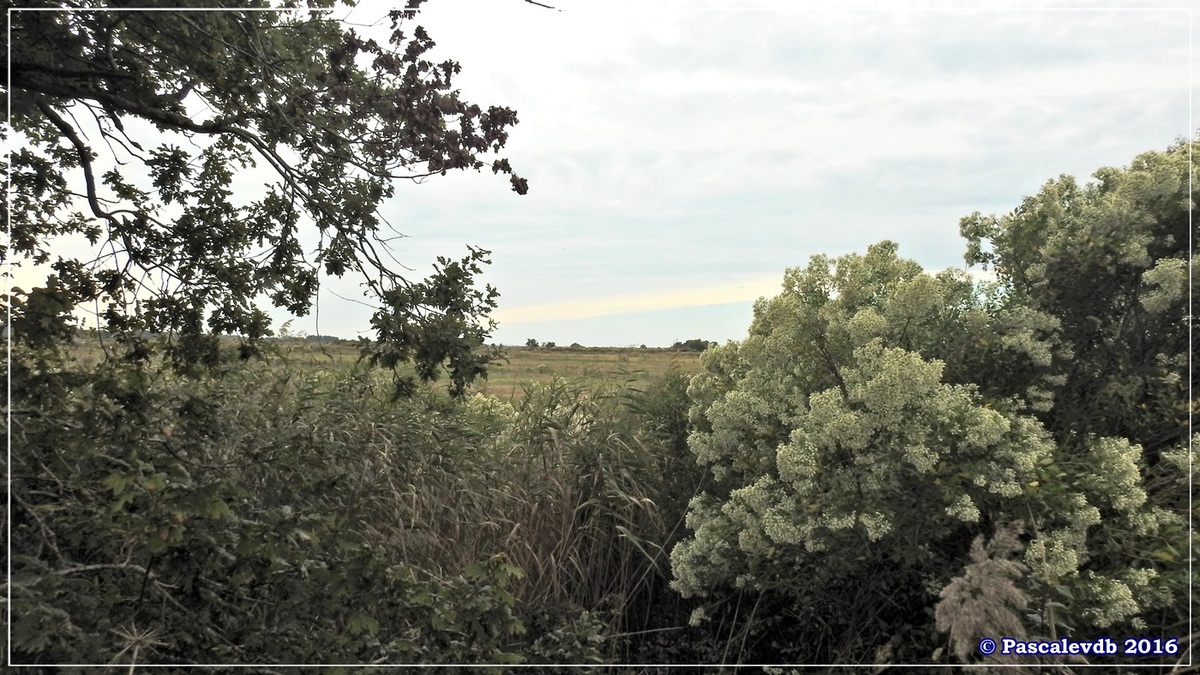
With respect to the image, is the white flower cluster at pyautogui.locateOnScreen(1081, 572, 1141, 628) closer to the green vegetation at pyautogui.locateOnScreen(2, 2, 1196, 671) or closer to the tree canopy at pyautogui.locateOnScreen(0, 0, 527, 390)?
the green vegetation at pyautogui.locateOnScreen(2, 2, 1196, 671)

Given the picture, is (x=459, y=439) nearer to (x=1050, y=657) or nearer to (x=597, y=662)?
(x=597, y=662)

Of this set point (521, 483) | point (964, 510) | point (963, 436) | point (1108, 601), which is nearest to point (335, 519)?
point (521, 483)

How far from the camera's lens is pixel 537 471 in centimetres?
520

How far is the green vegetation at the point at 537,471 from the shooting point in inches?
128

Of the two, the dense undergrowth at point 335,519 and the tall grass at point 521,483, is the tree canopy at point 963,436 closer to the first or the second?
the tall grass at point 521,483

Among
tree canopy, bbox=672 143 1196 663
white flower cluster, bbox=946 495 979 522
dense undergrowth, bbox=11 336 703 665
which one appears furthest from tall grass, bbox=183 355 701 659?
white flower cluster, bbox=946 495 979 522

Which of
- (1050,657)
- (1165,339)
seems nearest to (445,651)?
(1050,657)

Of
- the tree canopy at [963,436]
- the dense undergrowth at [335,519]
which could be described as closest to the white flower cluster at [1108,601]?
the tree canopy at [963,436]

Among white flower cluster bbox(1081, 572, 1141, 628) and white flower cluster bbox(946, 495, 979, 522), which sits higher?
white flower cluster bbox(946, 495, 979, 522)

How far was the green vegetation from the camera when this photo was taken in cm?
326

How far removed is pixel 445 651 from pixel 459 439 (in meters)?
2.19

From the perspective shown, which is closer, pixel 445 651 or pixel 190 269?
pixel 445 651

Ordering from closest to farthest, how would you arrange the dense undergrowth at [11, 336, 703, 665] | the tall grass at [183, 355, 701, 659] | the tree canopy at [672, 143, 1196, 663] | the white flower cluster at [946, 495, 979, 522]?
the dense undergrowth at [11, 336, 703, 665] < the white flower cluster at [946, 495, 979, 522] < the tree canopy at [672, 143, 1196, 663] < the tall grass at [183, 355, 701, 659]

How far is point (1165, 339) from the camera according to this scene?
4.08m
